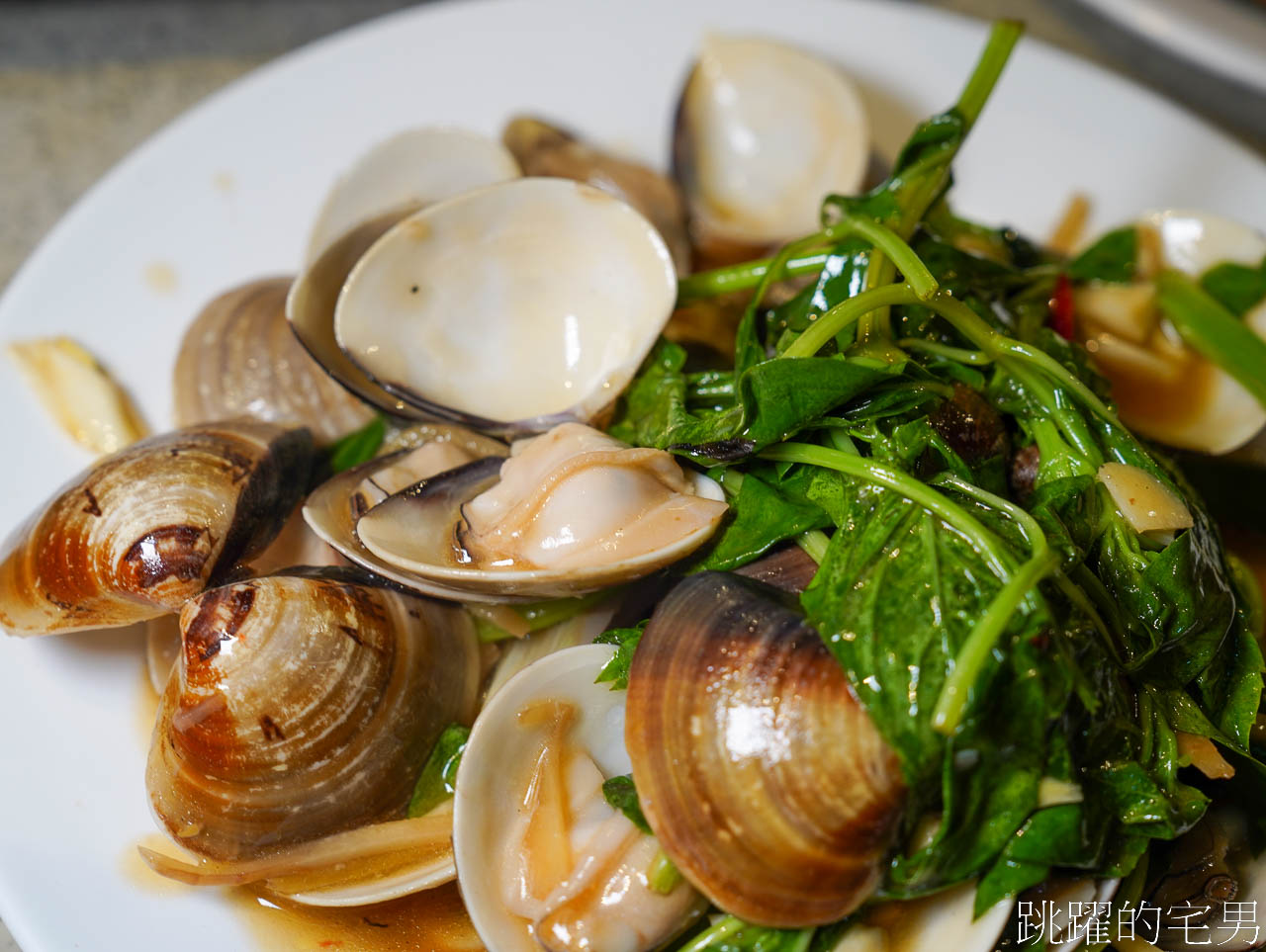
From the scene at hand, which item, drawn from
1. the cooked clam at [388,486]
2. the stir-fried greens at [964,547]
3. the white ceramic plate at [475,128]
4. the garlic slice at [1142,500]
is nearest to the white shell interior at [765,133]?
the white ceramic plate at [475,128]

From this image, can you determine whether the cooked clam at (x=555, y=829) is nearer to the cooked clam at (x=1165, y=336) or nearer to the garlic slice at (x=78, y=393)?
the garlic slice at (x=78, y=393)

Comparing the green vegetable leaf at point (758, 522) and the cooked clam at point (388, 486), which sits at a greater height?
the green vegetable leaf at point (758, 522)

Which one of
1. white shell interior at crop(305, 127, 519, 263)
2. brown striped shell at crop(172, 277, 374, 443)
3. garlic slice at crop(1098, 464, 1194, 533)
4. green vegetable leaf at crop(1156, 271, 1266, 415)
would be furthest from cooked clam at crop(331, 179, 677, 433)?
green vegetable leaf at crop(1156, 271, 1266, 415)

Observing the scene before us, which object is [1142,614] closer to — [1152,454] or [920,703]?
[1152,454]

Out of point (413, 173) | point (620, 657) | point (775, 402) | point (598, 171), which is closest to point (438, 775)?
point (620, 657)

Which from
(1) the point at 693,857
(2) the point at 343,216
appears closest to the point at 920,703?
(1) the point at 693,857

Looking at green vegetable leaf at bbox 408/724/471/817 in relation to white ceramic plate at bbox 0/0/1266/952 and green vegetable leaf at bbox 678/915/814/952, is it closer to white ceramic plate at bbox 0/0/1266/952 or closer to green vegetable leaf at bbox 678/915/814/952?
green vegetable leaf at bbox 678/915/814/952

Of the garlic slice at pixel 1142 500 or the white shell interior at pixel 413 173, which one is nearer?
the garlic slice at pixel 1142 500
